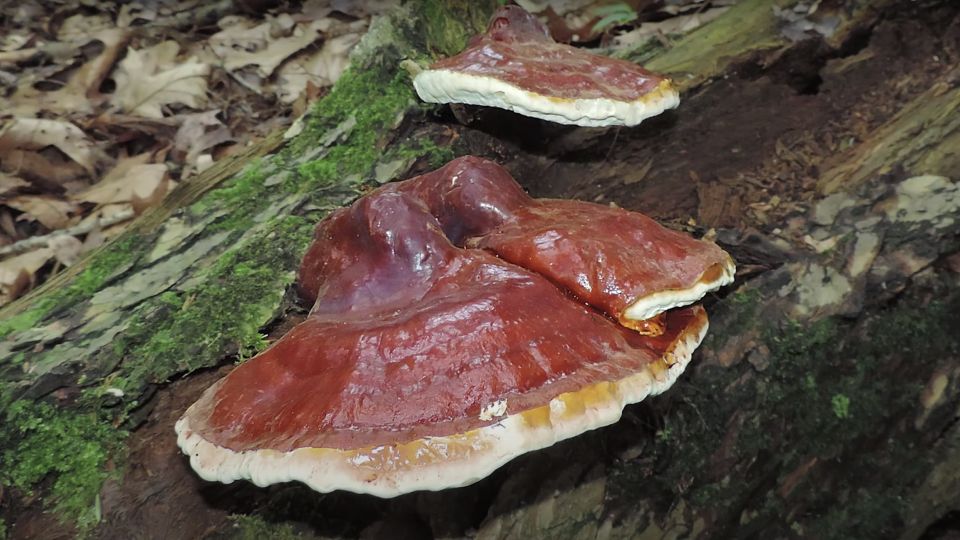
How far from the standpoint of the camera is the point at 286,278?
99.3 inches

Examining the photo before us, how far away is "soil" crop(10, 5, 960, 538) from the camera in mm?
2566

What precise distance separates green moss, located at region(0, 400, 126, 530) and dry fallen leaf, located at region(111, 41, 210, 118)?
397cm

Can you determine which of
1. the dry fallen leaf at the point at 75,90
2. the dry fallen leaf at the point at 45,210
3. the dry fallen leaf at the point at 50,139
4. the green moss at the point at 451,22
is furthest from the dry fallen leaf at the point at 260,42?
the green moss at the point at 451,22

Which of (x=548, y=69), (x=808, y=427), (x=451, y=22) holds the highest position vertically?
(x=548, y=69)

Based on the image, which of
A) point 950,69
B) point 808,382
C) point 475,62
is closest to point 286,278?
point 475,62

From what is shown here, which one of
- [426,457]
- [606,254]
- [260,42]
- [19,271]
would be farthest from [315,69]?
[426,457]

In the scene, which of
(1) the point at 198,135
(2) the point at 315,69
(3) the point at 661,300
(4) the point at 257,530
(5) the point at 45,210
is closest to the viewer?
(3) the point at 661,300

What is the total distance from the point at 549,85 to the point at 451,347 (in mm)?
1197

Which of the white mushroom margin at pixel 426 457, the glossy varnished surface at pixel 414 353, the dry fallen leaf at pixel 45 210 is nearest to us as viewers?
the white mushroom margin at pixel 426 457

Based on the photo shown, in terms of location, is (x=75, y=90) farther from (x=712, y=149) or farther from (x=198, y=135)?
(x=712, y=149)

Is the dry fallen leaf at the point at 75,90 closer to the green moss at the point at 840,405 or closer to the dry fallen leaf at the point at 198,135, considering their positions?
the dry fallen leaf at the point at 198,135

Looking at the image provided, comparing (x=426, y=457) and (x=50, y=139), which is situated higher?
(x=426, y=457)

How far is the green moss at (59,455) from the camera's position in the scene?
1942 millimetres

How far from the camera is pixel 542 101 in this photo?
2.36m
